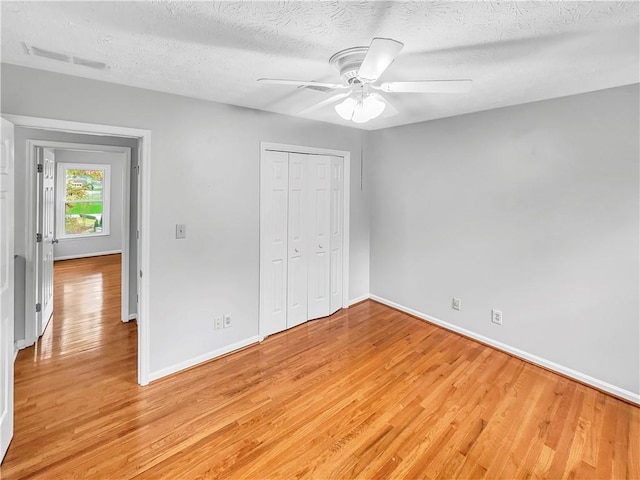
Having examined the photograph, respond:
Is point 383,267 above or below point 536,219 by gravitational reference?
below

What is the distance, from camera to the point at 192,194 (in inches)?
110

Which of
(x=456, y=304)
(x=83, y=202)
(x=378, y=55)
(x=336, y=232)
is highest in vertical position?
(x=378, y=55)

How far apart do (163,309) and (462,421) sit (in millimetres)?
2419

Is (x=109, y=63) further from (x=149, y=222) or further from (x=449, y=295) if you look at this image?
(x=449, y=295)

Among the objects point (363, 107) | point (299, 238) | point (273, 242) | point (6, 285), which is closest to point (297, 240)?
point (299, 238)

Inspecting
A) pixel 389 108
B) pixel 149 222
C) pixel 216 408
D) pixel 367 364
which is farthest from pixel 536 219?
pixel 149 222

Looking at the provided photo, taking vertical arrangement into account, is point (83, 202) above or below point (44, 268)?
above

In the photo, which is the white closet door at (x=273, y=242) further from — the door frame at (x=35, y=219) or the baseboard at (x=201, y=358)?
the door frame at (x=35, y=219)

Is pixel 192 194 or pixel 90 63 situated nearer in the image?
pixel 90 63

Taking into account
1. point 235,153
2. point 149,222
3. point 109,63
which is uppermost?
point 109,63

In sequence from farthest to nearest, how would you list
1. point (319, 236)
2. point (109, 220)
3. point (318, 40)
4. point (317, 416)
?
1. point (109, 220)
2. point (319, 236)
3. point (317, 416)
4. point (318, 40)

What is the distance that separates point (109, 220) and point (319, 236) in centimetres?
631

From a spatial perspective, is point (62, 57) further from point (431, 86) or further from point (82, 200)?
point (82, 200)

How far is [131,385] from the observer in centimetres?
262
